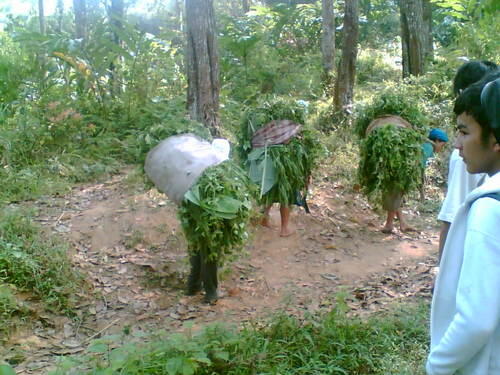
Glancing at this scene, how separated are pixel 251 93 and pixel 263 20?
5095 millimetres

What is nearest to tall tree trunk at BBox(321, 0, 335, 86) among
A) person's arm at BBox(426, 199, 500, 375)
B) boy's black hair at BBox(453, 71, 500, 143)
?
boy's black hair at BBox(453, 71, 500, 143)

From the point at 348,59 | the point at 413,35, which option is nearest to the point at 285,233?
the point at 348,59

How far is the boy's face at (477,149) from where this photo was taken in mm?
1533

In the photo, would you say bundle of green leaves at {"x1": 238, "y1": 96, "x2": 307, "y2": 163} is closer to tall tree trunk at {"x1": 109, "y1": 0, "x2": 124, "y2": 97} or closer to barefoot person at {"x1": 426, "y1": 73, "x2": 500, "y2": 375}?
tall tree trunk at {"x1": 109, "y1": 0, "x2": 124, "y2": 97}

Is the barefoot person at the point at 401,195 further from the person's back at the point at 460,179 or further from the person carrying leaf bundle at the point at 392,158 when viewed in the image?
the person's back at the point at 460,179

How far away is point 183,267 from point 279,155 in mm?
1569

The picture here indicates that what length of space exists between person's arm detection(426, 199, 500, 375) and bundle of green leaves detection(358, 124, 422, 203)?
4.70m

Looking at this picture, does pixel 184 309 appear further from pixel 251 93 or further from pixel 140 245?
pixel 251 93

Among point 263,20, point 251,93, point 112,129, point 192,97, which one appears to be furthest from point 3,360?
point 263,20

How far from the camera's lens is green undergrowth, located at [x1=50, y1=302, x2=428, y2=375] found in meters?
2.96

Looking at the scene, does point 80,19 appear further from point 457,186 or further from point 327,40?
point 457,186


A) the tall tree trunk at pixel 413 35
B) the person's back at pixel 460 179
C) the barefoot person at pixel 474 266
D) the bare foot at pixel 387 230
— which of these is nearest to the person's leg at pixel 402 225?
the bare foot at pixel 387 230

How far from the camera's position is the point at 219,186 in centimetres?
425

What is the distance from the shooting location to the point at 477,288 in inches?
52.8
